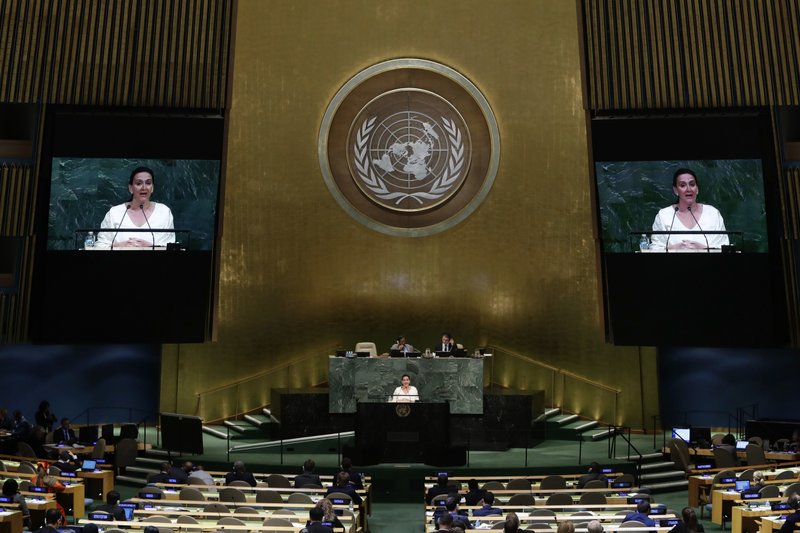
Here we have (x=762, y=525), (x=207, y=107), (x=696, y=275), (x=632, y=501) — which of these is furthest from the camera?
(x=207, y=107)

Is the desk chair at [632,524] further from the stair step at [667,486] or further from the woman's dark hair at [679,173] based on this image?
the woman's dark hair at [679,173]

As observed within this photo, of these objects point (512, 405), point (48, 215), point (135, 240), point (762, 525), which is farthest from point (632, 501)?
point (48, 215)

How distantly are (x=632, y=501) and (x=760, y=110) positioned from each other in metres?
7.99

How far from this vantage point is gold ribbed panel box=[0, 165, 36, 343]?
15648 millimetres

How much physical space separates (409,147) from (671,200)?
540cm

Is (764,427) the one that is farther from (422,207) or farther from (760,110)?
(422,207)

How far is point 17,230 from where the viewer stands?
15789 mm

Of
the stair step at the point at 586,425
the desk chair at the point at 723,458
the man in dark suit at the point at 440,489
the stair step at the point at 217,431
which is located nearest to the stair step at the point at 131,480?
the stair step at the point at 217,431

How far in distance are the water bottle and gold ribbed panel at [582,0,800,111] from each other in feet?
7.27

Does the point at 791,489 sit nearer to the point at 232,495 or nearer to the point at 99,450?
the point at 232,495

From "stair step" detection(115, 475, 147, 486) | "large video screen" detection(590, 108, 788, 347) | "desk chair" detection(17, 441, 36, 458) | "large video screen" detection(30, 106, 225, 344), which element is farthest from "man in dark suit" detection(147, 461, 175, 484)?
"large video screen" detection(590, 108, 788, 347)

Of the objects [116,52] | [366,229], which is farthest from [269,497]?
[116,52]

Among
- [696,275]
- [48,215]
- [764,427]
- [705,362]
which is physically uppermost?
[48,215]

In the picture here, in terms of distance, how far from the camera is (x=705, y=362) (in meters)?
18.1
